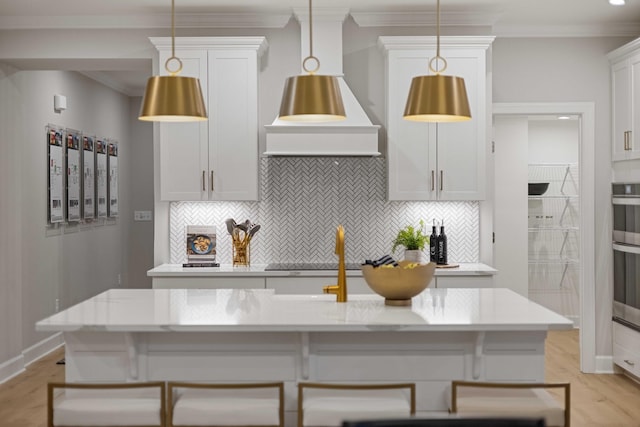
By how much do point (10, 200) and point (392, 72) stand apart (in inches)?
120

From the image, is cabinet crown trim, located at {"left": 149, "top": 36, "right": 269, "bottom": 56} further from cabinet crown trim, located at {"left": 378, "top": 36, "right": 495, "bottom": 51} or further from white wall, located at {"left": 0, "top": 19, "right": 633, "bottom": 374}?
cabinet crown trim, located at {"left": 378, "top": 36, "right": 495, "bottom": 51}

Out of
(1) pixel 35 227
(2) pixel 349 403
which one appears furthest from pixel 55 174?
(2) pixel 349 403

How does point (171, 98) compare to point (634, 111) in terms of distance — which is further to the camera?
point (634, 111)

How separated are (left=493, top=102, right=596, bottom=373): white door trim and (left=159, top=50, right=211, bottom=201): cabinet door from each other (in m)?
2.22

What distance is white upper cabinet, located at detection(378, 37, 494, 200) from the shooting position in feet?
17.9

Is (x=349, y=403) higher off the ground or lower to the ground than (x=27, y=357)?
higher

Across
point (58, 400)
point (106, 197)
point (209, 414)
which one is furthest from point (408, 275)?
point (106, 197)

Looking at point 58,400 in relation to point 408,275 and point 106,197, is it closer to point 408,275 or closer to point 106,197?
point 408,275

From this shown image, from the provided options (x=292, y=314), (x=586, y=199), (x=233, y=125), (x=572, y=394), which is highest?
(x=233, y=125)

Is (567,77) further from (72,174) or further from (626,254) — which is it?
(72,174)

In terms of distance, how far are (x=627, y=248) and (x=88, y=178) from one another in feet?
16.3

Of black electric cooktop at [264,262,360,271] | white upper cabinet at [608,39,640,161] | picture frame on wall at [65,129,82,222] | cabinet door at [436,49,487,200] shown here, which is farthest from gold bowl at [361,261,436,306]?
picture frame on wall at [65,129,82,222]

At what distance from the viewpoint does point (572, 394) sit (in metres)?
5.37

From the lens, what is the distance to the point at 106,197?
8289 millimetres
